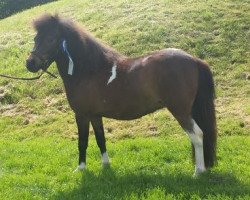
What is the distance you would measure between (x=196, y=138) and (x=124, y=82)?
1534 mm

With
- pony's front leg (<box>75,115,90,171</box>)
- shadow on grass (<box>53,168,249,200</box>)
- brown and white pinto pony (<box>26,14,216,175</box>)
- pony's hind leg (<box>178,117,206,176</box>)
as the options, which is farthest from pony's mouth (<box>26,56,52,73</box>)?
pony's hind leg (<box>178,117,206,176</box>)

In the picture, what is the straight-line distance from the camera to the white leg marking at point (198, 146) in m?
7.31

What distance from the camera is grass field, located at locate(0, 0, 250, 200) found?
7141mm

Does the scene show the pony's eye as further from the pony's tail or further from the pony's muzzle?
the pony's tail

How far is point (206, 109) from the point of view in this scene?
7.49m

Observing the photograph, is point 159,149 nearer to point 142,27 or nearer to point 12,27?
point 142,27

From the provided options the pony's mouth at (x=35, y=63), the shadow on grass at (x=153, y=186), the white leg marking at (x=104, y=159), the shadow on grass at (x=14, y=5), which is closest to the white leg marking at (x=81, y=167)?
the white leg marking at (x=104, y=159)

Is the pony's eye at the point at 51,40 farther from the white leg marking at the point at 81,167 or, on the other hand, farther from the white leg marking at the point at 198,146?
the white leg marking at the point at 198,146

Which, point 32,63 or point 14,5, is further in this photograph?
point 14,5

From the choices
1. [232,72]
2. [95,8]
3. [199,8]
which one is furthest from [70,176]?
[95,8]

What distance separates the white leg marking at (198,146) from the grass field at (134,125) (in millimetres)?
167

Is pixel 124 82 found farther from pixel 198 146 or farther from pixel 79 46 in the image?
pixel 198 146

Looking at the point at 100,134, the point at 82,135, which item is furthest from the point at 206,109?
the point at 82,135

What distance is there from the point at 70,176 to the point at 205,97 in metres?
2.68
